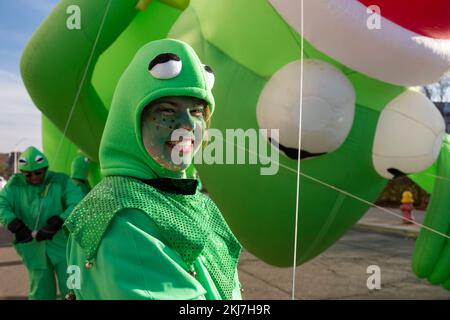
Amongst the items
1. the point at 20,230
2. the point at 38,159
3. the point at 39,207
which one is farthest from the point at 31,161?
the point at 20,230

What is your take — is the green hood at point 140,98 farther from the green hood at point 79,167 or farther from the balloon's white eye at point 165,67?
the green hood at point 79,167

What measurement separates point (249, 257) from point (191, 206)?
16.6ft

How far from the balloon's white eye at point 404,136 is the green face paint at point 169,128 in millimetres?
1612

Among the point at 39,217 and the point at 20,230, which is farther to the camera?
the point at 39,217

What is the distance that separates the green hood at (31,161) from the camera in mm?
3625

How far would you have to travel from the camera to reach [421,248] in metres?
3.22

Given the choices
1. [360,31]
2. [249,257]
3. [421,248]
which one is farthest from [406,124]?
[249,257]

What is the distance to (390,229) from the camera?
8328mm

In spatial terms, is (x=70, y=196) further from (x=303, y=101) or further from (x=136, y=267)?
(x=136, y=267)

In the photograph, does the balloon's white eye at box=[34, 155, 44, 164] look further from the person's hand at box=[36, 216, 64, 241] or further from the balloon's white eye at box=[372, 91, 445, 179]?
the balloon's white eye at box=[372, 91, 445, 179]

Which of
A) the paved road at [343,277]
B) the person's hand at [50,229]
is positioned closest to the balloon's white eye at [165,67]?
the person's hand at [50,229]

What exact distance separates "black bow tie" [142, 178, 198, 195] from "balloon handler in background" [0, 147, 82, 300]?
2.52 meters

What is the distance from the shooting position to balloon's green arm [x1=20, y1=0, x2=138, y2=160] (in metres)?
2.99

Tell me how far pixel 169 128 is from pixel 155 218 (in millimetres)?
256
